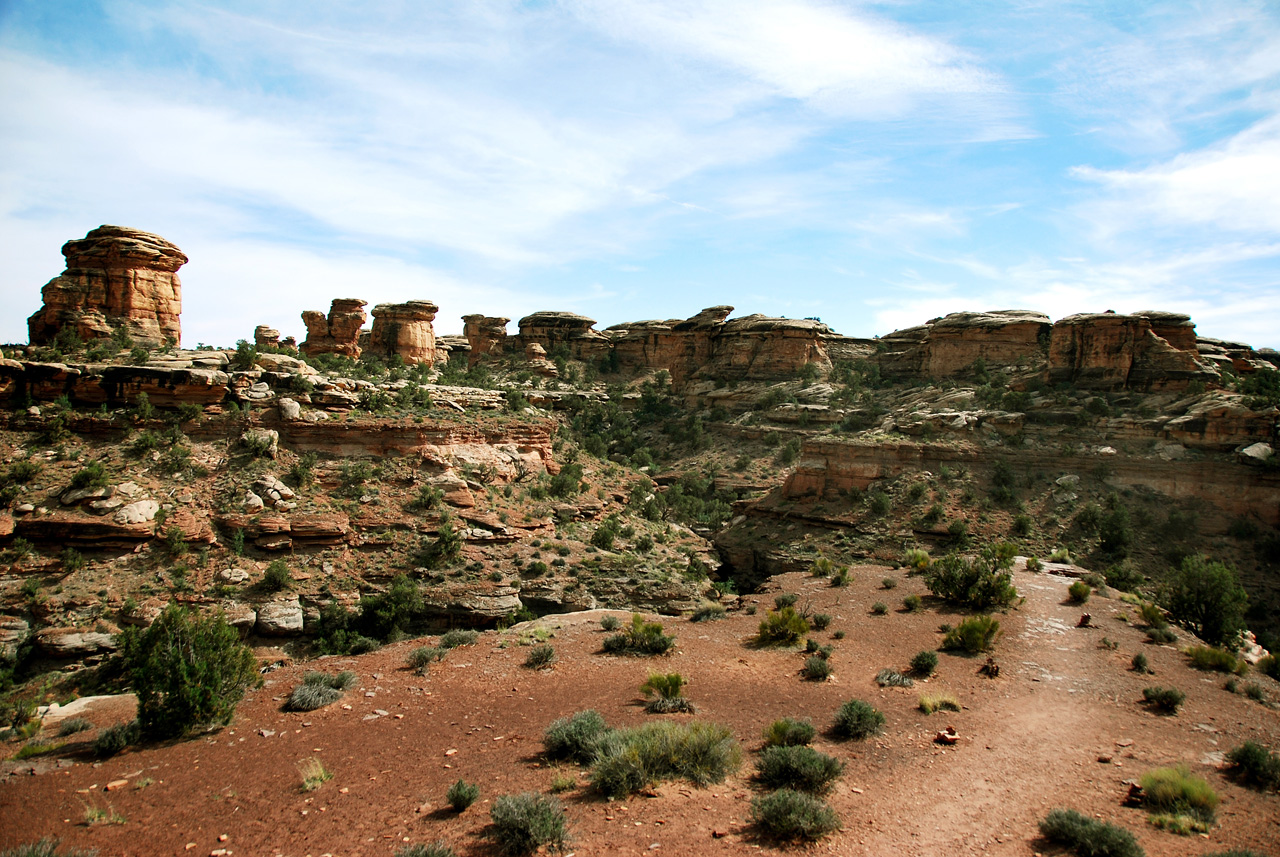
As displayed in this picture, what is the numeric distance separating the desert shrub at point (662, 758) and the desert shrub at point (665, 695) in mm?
2576

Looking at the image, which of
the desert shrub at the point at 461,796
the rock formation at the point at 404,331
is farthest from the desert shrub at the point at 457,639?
the rock formation at the point at 404,331

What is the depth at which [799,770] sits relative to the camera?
401 inches

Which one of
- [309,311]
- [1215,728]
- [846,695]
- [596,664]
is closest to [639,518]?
[596,664]

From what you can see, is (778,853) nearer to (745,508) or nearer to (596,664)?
(596,664)

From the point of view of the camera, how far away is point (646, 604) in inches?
968

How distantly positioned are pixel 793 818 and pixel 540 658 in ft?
33.9

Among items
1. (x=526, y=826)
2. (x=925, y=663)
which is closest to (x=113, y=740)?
(x=526, y=826)

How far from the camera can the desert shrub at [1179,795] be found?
30.7ft

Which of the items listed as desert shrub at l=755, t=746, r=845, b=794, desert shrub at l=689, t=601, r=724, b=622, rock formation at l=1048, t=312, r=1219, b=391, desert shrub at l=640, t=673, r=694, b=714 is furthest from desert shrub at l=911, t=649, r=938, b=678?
rock formation at l=1048, t=312, r=1219, b=391

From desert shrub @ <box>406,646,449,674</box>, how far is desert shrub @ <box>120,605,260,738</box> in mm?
4062

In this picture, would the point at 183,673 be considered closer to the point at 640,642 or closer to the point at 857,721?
the point at 640,642

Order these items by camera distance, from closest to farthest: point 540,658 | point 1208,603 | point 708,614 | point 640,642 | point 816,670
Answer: point 816,670 → point 540,658 → point 640,642 → point 1208,603 → point 708,614

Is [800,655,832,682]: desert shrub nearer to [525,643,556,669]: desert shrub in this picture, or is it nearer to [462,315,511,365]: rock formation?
[525,643,556,669]: desert shrub

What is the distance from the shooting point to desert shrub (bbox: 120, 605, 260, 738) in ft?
42.1
